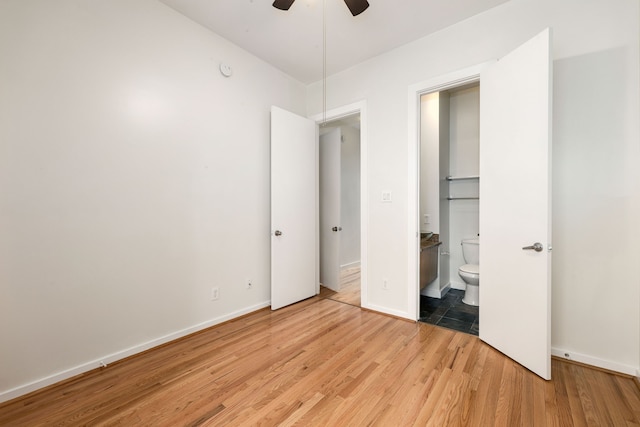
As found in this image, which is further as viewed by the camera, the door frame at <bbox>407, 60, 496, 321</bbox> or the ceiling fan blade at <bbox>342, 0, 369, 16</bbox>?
the door frame at <bbox>407, 60, 496, 321</bbox>

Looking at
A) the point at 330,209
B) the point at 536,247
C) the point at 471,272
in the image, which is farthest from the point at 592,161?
the point at 330,209

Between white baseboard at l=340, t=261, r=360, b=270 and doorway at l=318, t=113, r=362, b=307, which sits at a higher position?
doorway at l=318, t=113, r=362, b=307

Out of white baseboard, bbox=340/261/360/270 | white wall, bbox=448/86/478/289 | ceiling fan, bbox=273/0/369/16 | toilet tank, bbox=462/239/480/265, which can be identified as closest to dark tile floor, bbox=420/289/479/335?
toilet tank, bbox=462/239/480/265

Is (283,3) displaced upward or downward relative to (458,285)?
upward

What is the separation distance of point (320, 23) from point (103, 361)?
3.27 metres

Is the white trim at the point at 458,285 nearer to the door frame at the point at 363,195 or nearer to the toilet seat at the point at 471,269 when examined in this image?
the toilet seat at the point at 471,269

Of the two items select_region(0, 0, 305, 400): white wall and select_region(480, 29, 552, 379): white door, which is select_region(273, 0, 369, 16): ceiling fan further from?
select_region(480, 29, 552, 379): white door

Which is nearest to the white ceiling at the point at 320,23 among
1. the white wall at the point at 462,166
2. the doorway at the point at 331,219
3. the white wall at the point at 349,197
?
the doorway at the point at 331,219

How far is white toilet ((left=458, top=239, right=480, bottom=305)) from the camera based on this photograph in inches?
119

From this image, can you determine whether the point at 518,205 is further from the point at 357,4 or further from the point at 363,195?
the point at 357,4

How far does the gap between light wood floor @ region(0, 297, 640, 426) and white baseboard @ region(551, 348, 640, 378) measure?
2.5 inches

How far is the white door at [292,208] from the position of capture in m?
3.05

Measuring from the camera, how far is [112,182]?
2.00 meters

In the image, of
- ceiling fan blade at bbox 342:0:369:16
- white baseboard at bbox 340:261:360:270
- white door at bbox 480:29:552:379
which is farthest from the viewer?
white baseboard at bbox 340:261:360:270
